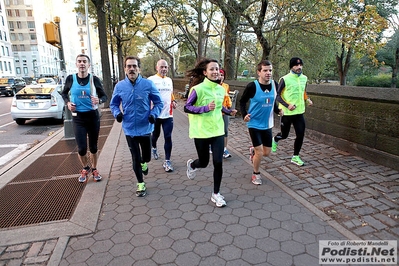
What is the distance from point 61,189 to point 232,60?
Result: 10035 mm

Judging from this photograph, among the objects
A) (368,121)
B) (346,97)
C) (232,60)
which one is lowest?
(368,121)

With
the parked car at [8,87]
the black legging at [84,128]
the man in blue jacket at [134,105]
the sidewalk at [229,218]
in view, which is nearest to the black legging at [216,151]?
the sidewalk at [229,218]

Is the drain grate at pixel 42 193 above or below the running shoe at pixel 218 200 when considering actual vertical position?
below

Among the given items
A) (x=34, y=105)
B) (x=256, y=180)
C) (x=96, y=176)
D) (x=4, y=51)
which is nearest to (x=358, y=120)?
(x=256, y=180)

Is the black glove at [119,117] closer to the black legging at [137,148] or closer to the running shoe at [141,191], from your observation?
the black legging at [137,148]

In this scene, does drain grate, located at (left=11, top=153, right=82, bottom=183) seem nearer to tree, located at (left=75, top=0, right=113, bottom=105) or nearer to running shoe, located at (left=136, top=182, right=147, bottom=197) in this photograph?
running shoe, located at (left=136, top=182, right=147, bottom=197)

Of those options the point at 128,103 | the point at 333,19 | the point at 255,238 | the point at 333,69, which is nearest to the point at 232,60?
the point at 333,19

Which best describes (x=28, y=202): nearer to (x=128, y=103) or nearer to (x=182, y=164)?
(x=128, y=103)

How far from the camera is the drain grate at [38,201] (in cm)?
349

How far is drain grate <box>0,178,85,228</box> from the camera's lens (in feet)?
11.4

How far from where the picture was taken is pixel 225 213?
3445 mm

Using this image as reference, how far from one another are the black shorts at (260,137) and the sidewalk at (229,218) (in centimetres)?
65

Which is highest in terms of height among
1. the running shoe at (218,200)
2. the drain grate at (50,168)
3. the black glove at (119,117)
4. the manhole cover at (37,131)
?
the black glove at (119,117)

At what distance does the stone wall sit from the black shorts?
220 centimetres
